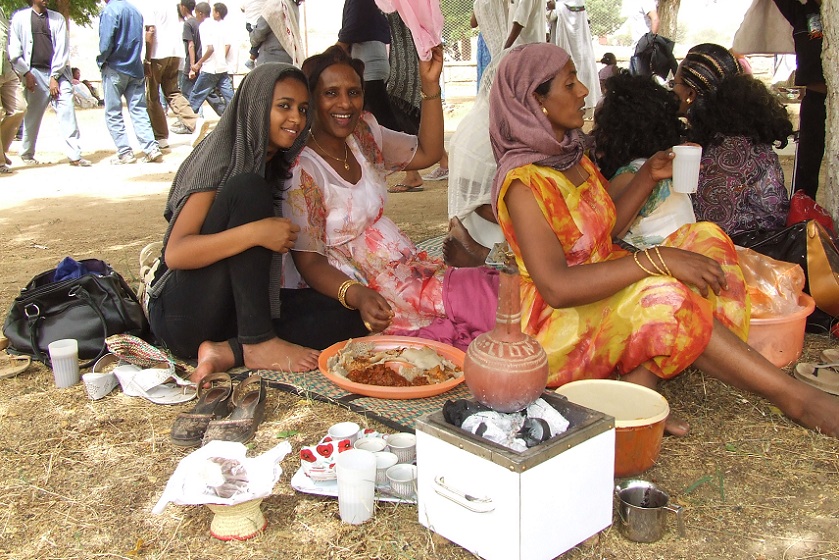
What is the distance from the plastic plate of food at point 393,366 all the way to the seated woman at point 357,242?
0.10m

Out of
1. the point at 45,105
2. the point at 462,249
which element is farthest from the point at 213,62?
the point at 462,249

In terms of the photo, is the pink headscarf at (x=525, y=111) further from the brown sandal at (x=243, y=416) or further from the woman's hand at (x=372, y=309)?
the brown sandal at (x=243, y=416)

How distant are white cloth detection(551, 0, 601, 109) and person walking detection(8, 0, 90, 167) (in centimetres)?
557

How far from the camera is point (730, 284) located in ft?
8.95

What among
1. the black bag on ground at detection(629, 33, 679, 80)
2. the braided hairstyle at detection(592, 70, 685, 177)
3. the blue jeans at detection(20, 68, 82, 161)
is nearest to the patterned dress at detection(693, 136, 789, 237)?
the braided hairstyle at detection(592, 70, 685, 177)

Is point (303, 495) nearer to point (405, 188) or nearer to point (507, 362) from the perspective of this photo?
point (507, 362)

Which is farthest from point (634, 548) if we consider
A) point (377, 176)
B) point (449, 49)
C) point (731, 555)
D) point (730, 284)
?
point (449, 49)

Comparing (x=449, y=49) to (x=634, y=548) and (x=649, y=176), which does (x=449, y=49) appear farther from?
(x=634, y=548)

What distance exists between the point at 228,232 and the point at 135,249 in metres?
2.85

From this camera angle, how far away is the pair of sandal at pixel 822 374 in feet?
9.18

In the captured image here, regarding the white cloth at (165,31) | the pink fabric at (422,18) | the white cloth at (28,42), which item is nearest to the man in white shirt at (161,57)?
the white cloth at (165,31)

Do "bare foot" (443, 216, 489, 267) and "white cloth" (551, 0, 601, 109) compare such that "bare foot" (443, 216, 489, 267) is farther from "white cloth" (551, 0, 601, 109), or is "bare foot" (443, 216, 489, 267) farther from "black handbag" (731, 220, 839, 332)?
"white cloth" (551, 0, 601, 109)

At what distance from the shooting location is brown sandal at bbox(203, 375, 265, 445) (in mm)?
2533

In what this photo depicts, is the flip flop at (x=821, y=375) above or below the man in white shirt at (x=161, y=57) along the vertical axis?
below
